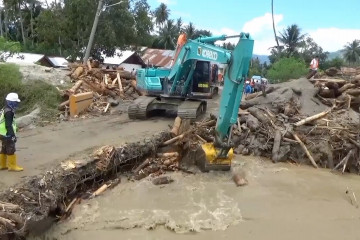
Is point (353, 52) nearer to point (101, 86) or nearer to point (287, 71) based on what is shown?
point (287, 71)

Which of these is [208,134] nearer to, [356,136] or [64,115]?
[356,136]

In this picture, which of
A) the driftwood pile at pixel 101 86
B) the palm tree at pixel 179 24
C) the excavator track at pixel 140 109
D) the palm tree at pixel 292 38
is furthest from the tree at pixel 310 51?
the excavator track at pixel 140 109

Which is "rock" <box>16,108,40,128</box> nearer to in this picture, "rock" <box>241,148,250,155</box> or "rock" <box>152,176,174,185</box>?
"rock" <box>152,176,174,185</box>

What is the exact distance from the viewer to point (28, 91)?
656 inches

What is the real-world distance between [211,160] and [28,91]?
9.37m

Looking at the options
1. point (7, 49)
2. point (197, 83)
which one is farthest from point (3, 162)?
point (7, 49)

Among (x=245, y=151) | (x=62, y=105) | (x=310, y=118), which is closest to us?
(x=245, y=151)

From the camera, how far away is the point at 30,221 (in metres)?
6.84

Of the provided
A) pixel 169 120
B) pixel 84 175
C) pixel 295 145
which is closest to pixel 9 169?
pixel 84 175

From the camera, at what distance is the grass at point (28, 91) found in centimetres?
1616

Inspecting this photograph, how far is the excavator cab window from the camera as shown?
14586 millimetres

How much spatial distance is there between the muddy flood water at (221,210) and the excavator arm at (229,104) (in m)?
0.45

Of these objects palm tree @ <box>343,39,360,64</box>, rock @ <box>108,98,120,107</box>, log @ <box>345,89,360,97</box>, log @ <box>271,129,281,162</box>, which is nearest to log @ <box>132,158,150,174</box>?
log @ <box>271,129,281,162</box>

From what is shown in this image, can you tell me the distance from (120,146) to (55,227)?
3154 mm
